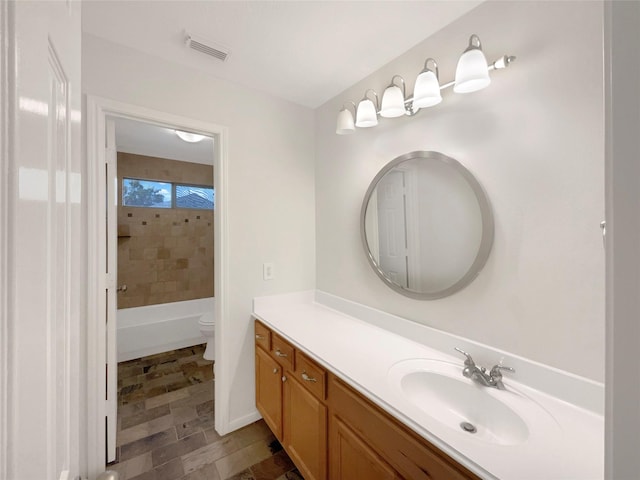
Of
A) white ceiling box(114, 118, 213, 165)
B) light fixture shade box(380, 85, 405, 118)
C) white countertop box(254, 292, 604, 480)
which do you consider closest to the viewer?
white countertop box(254, 292, 604, 480)

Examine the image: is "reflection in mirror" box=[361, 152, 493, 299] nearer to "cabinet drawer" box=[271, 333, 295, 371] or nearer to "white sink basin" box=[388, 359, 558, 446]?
"white sink basin" box=[388, 359, 558, 446]

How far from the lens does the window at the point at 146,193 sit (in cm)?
325

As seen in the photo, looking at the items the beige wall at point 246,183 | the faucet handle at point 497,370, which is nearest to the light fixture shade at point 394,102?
the beige wall at point 246,183

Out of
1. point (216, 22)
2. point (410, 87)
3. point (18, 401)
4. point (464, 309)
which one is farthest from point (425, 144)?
point (18, 401)

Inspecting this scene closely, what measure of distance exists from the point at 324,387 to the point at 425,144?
4.32 feet

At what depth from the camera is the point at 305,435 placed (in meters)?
1.37

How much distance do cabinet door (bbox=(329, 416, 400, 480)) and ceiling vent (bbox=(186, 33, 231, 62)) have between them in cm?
199

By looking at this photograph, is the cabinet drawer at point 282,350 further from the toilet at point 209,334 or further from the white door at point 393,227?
the toilet at point 209,334

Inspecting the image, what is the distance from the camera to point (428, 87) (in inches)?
47.7

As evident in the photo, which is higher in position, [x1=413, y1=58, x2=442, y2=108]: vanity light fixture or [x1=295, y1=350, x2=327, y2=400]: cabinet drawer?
[x1=413, y1=58, x2=442, y2=108]: vanity light fixture

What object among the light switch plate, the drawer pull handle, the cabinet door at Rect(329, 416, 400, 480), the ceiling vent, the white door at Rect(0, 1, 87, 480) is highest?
the ceiling vent

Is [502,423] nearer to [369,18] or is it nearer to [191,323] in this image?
[369,18]

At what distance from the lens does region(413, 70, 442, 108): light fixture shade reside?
1.21m
